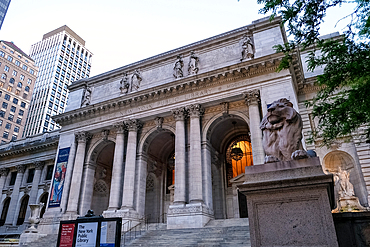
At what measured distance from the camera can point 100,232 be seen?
34.9 ft

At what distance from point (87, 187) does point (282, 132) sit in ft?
79.8

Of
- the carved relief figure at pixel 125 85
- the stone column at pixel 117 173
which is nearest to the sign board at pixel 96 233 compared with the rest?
the stone column at pixel 117 173

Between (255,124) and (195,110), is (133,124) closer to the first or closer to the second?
(195,110)

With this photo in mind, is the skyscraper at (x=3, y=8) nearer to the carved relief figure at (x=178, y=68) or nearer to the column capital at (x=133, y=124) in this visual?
the column capital at (x=133, y=124)

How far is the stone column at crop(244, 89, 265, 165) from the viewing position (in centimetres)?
1966

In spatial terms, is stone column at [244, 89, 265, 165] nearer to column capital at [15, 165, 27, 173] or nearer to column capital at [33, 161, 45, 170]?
column capital at [33, 161, 45, 170]

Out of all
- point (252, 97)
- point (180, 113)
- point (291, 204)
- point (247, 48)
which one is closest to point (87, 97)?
point (180, 113)

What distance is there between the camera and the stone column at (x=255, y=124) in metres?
19.7

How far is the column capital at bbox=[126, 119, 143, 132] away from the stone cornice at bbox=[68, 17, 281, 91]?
608 cm

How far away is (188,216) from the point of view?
19859mm

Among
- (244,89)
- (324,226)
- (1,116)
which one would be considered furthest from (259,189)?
(1,116)

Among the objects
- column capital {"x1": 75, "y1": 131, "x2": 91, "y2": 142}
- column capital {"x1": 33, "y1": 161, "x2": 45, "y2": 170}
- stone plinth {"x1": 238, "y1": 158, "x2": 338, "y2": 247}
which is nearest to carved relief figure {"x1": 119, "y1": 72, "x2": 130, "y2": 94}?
column capital {"x1": 75, "y1": 131, "x2": 91, "y2": 142}

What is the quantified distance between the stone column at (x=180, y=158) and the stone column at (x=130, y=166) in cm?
427

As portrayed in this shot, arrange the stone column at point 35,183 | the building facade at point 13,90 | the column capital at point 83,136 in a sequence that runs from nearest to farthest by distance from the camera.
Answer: the column capital at point 83,136
the stone column at point 35,183
the building facade at point 13,90
